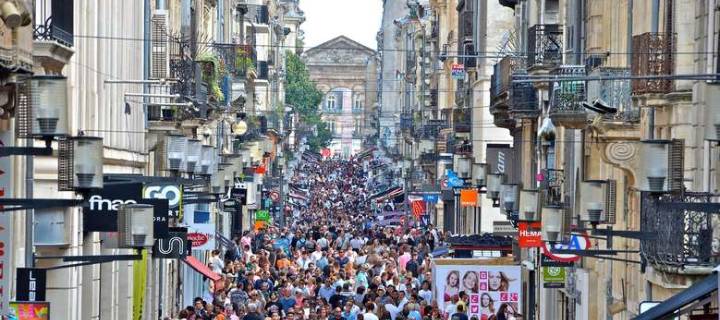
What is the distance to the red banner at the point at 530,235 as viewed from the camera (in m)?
33.6

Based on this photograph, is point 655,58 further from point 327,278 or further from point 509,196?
point 327,278

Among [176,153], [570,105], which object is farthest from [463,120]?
[570,105]

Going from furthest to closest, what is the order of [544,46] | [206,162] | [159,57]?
[159,57] < [544,46] < [206,162]

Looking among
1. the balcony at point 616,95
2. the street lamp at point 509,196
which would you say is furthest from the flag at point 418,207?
the balcony at point 616,95

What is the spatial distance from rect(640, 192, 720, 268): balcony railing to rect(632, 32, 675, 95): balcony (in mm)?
2586

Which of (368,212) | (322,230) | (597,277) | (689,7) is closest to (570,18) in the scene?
(597,277)

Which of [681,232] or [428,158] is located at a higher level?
[681,232]

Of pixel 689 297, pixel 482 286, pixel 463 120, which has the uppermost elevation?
pixel 463 120

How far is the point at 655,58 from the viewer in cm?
2414

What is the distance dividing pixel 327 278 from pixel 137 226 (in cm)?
2294

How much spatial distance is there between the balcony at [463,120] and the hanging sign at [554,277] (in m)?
Answer: 24.6

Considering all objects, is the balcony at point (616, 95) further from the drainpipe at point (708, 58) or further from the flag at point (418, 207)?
the flag at point (418, 207)

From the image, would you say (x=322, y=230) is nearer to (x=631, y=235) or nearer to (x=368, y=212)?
(x=368, y=212)

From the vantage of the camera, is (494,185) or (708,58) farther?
(494,185)
